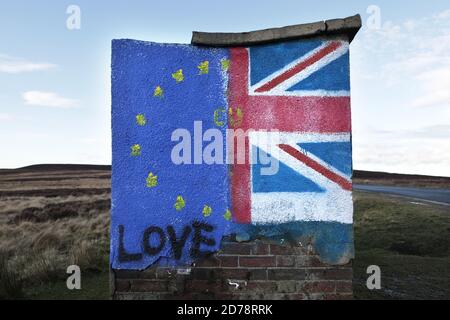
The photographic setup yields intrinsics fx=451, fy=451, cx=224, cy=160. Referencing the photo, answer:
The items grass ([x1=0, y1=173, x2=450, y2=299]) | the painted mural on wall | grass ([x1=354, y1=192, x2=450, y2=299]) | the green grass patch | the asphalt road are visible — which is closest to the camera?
the painted mural on wall

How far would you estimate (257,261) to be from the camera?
423cm

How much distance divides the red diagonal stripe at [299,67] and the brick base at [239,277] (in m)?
1.47

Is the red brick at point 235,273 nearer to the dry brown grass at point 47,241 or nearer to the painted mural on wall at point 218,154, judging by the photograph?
the painted mural on wall at point 218,154

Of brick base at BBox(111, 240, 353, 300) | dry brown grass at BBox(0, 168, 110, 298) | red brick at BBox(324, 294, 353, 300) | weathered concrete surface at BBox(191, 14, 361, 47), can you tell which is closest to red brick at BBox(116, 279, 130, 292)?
brick base at BBox(111, 240, 353, 300)

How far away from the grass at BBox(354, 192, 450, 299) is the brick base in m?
1.73

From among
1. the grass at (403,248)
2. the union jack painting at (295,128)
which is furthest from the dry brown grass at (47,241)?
the grass at (403,248)

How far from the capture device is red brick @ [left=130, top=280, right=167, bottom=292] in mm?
4242

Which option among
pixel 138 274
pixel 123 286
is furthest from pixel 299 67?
pixel 123 286

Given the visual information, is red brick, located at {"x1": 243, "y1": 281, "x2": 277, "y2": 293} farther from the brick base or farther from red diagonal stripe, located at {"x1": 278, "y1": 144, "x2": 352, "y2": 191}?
red diagonal stripe, located at {"x1": 278, "y1": 144, "x2": 352, "y2": 191}

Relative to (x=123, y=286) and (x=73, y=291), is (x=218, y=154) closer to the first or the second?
(x=123, y=286)

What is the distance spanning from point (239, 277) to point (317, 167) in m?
1.27

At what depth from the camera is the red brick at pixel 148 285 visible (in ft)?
13.9

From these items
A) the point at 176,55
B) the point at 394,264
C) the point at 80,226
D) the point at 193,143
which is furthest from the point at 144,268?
the point at 80,226
